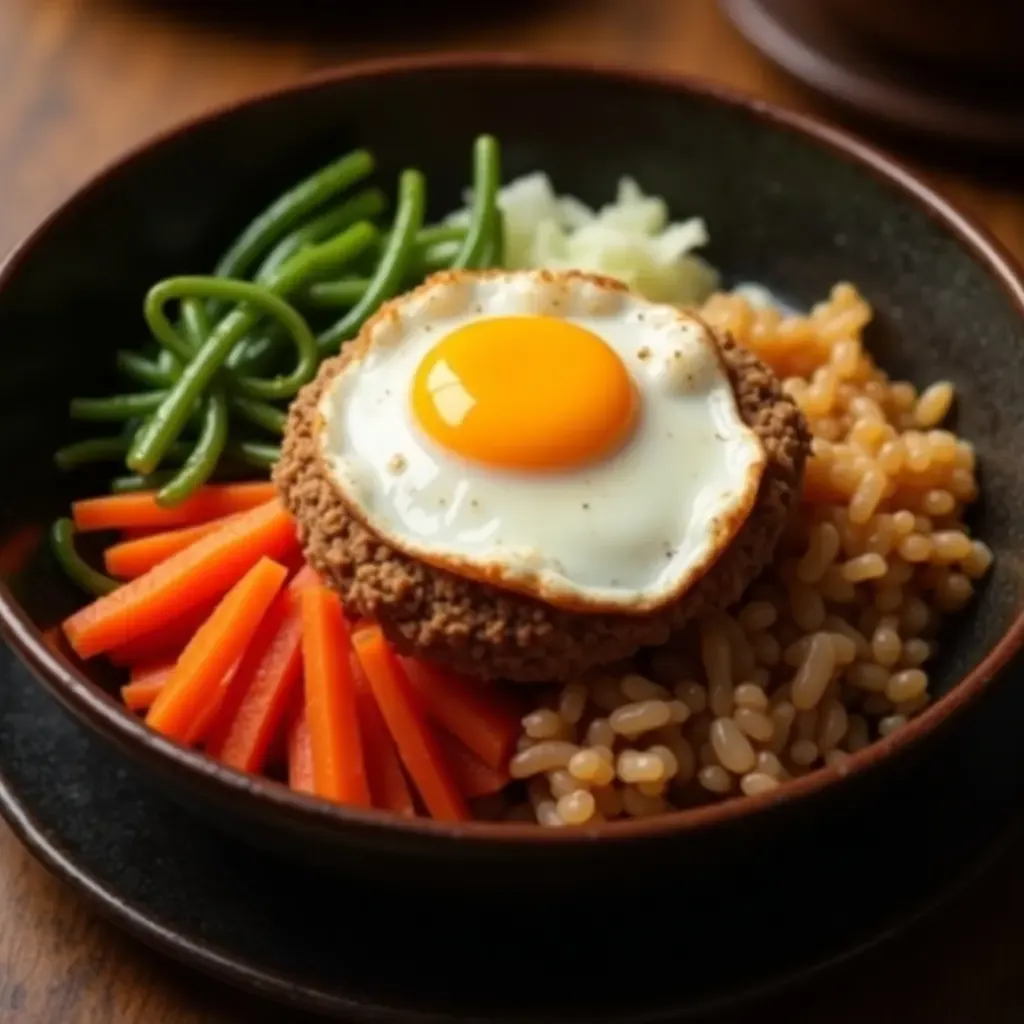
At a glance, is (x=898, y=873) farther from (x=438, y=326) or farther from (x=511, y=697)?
(x=438, y=326)

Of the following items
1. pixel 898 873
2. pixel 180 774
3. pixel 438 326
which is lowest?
pixel 898 873

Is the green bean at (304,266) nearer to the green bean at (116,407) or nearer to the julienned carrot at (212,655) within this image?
the green bean at (116,407)

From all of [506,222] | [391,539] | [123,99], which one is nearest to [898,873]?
[391,539]

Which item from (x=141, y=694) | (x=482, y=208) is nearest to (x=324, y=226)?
(x=482, y=208)

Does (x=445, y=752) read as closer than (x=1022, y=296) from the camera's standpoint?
Yes

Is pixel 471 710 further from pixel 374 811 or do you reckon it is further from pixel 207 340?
pixel 207 340

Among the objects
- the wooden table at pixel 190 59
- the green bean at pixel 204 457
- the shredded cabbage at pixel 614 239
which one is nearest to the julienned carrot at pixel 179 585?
the green bean at pixel 204 457
